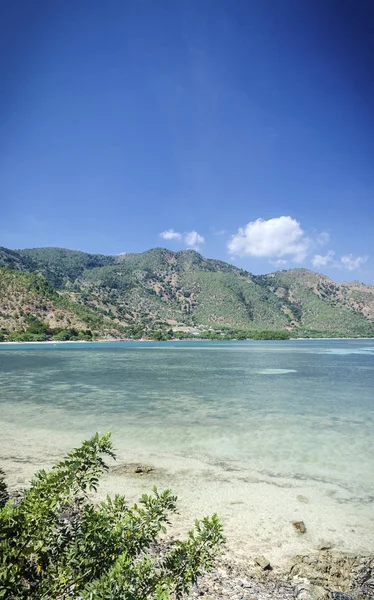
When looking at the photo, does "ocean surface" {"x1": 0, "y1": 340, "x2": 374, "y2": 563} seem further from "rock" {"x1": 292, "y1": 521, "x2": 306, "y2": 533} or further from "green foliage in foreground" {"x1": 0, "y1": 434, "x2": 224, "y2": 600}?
"green foliage in foreground" {"x1": 0, "y1": 434, "x2": 224, "y2": 600}

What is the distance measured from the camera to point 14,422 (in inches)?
763

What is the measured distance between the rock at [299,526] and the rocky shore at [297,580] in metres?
1.01

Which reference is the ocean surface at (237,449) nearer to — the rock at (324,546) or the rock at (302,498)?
the rock at (302,498)

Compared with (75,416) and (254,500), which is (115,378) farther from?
(254,500)

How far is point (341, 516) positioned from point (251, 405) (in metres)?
16.0

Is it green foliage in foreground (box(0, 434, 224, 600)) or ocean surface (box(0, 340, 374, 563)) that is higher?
green foliage in foreground (box(0, 434, 224, 600))

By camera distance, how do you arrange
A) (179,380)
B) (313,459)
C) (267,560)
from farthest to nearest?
(179,380) < (313,459) < (267,560)

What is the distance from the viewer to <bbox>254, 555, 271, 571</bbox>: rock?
6.91 m

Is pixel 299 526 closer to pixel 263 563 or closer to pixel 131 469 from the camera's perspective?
pixel 263 563

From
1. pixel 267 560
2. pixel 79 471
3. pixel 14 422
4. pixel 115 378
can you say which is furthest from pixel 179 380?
pixel 79 471

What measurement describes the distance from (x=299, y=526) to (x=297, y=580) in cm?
216

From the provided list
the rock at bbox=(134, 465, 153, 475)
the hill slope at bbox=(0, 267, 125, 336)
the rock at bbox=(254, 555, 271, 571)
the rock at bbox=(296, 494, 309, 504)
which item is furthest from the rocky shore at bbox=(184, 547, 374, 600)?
the hill slope at bbox=(0, 267, 125, 336)

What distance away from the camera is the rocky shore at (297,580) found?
6.08 meters

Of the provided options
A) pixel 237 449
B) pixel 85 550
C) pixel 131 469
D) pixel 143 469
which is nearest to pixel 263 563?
pixel 85 550
